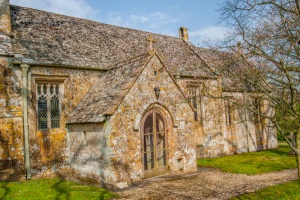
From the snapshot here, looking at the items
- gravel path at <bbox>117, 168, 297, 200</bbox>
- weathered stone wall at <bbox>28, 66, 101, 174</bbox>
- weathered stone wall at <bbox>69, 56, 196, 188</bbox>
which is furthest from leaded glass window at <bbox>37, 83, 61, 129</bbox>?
gravel path at <bbox>117, 168, 297, 200</bbox>

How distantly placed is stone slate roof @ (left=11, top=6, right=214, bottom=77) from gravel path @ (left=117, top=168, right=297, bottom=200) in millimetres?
5132

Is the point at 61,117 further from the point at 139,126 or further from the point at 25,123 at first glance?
the point at 139,126

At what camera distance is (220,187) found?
10422mm

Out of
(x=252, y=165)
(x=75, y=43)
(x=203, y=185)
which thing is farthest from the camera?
(x=75, y=43)

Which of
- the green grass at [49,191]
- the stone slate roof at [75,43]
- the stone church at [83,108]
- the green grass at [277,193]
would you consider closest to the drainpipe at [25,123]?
the stone church at [83,108]

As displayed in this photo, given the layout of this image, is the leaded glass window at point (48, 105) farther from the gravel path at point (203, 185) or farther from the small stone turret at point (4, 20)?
the gravel path at point (203, 185)

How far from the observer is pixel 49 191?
9.79 m

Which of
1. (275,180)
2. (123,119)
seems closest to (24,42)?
(123,119)

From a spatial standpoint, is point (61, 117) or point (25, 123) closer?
point (25, 123)

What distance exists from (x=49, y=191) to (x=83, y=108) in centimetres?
415

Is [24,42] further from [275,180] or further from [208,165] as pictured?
[275,180]

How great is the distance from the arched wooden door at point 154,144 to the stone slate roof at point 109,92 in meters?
1.73

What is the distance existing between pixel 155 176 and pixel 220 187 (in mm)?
2903

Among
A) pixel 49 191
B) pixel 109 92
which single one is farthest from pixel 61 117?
pixel 49 191
